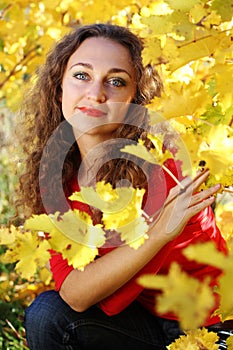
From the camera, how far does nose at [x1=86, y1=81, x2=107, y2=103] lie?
60.9 inches

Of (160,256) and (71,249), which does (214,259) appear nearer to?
(71,249)

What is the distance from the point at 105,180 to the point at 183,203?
501 millimetres

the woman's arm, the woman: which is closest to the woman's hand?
the woman's arm

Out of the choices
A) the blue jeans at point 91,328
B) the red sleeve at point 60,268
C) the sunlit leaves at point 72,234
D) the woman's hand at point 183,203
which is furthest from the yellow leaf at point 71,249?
the blue jeans at point 91,328

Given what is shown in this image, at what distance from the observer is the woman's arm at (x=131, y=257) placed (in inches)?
48.6

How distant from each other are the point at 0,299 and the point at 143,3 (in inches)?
52.8

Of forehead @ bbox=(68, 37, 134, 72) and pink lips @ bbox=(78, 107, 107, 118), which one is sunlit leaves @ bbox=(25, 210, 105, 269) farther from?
forehead @ bbox=(68, 37, 134, 72)

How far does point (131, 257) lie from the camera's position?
1.41m

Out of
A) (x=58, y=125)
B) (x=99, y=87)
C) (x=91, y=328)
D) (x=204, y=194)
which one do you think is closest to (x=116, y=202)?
(x=204, y=194)

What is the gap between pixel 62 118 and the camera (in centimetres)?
193

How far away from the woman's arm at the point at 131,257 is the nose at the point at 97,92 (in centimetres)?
36

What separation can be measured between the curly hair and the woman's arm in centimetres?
29

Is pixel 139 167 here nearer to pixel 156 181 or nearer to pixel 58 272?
pixel 156 181

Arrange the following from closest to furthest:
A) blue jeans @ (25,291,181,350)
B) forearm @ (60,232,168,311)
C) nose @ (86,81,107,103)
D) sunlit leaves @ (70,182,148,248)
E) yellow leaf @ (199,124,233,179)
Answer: yellow leaf @ (199,124,233,179) < sunlit leaves @ (70,182,148,248) < forearm @ (60,232,168,311) < nose @ (86,81,107,103) < blue jeans @ (25,291,181,350)
